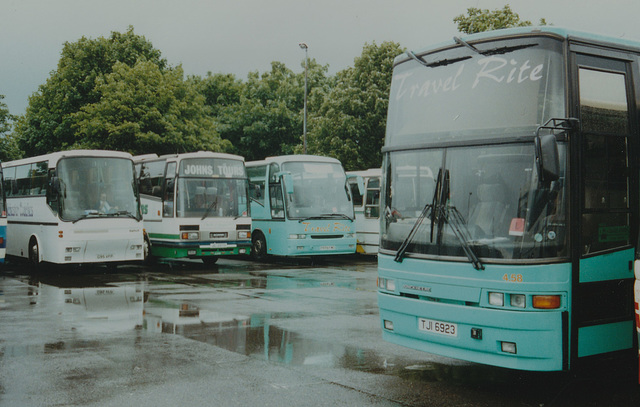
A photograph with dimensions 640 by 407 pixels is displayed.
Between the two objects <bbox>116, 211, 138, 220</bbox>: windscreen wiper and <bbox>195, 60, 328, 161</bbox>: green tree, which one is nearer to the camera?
<bbox>116, 211, 138, 220</bbox>: windscreen wiper

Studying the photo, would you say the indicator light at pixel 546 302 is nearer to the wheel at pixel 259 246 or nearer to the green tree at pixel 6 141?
the wheel at pixel 259 246

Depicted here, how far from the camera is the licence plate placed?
6.91 meters

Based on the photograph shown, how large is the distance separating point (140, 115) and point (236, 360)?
31.5 meters

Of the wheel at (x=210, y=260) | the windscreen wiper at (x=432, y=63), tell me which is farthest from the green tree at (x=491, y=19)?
the windscreen wiper at (x=432, y=63)

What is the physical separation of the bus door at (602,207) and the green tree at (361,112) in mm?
33338

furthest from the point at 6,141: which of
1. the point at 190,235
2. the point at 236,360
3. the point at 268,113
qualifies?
the point at 236,360

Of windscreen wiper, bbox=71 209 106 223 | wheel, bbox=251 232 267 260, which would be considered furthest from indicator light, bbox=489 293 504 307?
wheel, bbox=251 232 267 260

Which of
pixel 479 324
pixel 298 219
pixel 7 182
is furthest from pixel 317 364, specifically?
pixel 7 182

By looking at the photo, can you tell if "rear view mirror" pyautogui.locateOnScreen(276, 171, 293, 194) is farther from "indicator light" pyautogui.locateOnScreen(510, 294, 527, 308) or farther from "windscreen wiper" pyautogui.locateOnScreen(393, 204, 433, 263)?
"indicator light" pyautogui.locateOnScreen(510, 294, 527, 308)

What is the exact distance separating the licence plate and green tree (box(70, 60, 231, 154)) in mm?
31410

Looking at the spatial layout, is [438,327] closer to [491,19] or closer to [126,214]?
[126,214]

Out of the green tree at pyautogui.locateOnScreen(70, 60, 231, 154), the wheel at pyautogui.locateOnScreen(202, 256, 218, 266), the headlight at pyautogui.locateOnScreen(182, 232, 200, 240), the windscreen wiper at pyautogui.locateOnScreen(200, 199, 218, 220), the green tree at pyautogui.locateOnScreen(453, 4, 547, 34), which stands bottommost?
the wheel at pyautogui.locateOnScreen(202, 256, 218, 266)

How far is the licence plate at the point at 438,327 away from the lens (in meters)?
6.91

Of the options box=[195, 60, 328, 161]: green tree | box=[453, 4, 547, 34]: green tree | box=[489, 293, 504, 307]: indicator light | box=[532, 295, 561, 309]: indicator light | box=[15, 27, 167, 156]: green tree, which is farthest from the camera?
box=[195, 60, 328, 161]: green tree
